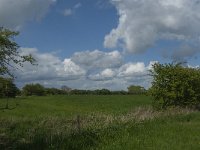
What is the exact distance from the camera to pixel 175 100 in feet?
108

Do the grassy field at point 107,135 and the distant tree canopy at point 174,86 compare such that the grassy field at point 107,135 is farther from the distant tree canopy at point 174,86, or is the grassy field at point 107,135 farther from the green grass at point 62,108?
the distant tree canopy at point 174,86

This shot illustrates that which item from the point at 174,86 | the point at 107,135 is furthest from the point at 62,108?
the point at 107,135

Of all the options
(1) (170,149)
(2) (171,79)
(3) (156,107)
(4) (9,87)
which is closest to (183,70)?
(2) (171,79)

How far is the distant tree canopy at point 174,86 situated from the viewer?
32.4 m

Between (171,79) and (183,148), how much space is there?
58.8 feet

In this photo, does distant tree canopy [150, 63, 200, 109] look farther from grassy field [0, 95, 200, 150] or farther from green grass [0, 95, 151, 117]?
grassy field [0, 95, 200, 150]

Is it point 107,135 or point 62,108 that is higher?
point 62,108

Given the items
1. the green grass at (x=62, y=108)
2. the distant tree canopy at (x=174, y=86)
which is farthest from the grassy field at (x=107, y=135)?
the distant tree canopy at (x=174, y=86)

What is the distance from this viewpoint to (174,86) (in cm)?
3212

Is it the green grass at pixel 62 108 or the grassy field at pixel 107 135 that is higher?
the green grass at pixel 62 108

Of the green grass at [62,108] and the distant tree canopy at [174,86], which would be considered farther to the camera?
the green grass at [62,108]

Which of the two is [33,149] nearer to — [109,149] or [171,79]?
[109,149]

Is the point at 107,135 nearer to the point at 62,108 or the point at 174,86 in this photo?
the point at 174,86

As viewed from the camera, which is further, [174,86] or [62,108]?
[62,108]
